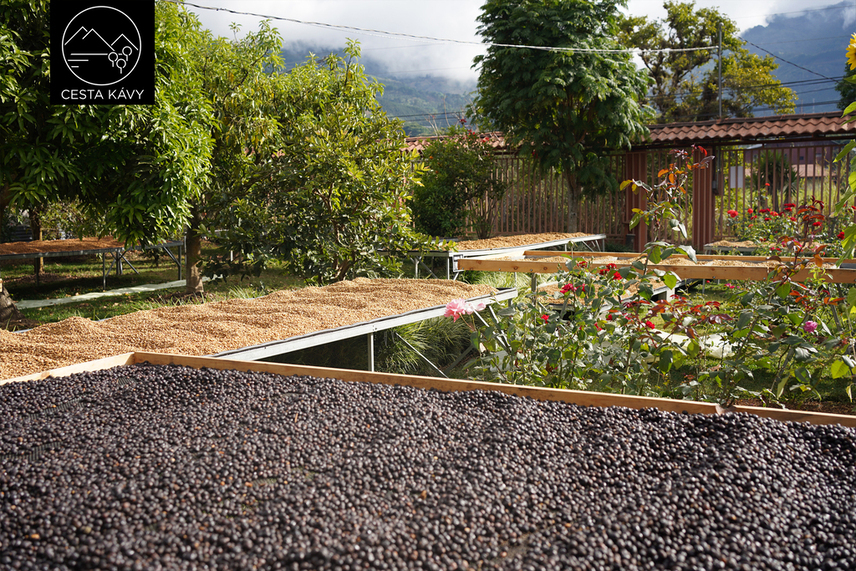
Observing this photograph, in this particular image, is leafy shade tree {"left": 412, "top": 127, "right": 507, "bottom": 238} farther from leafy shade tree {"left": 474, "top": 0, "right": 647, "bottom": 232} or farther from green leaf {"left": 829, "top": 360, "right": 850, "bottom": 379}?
green leaf {"left": 829, "top": 360, "right": 850, "bottom": 379}

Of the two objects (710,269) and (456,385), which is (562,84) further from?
(456,385)

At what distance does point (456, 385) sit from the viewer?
207 cm

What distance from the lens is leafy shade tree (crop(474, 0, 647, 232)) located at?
8898 millimetres

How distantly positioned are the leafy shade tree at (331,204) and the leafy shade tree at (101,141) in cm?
79

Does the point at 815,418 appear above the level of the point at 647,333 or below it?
below

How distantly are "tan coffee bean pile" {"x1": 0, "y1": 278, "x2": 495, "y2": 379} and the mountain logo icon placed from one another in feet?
6.19

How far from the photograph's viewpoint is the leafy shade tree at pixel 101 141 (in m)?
3.98

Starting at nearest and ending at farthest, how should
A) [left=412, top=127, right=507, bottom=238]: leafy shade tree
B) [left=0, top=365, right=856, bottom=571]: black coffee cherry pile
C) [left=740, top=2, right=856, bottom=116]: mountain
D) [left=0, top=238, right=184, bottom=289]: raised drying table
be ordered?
[left=0, top=365, right=856, bottom=571]: black coffee cherry pile → [left=0, top=238, right=184, bottom=289]: raised drying table → [left=412, top=127, right=507, bottom=238]: leafy shade tree → [left=740, top=2, right=856, bottom=116]: mountain

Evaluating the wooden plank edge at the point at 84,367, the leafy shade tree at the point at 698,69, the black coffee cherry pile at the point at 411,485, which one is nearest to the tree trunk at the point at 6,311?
the wooden plank edge at the point at 84,367

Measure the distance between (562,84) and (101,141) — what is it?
21.3 ft

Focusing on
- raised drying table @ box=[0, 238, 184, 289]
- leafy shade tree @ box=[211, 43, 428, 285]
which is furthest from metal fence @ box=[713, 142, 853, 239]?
raised drying table @ box=[0, 238, 184, 289]

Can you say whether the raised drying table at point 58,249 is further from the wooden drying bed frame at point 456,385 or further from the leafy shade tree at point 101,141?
the wooden drying bed frame at point 456,385

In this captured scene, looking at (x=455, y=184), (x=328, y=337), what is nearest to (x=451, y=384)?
(x=328, y=337)

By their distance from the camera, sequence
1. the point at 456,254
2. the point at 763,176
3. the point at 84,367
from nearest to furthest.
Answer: the point at 84,367
the point at 456,254
the point at 763,176
